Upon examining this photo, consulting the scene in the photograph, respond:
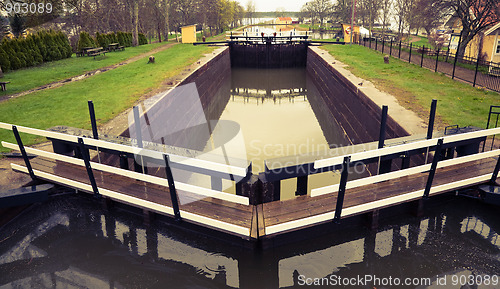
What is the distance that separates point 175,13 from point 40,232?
66.4 meters

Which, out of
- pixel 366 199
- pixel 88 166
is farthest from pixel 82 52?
pixel 366 199

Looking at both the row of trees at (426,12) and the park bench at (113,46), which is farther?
the park bench at (113,46)

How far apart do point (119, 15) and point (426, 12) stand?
39965 mm

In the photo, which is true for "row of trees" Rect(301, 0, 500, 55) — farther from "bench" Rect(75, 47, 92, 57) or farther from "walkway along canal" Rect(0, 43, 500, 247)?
"bench" Rect(75, 47, 92, 57)

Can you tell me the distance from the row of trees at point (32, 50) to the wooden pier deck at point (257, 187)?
1654 centimetres

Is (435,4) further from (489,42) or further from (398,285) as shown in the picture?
(398,285)

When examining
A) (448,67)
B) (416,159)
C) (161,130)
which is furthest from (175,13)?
(416,159)

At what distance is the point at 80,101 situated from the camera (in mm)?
11969

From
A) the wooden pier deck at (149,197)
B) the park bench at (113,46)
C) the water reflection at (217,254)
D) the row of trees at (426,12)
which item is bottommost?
the water reflection at (217,254)

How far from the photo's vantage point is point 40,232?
238 inches

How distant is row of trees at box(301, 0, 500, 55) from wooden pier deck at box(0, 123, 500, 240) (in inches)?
873

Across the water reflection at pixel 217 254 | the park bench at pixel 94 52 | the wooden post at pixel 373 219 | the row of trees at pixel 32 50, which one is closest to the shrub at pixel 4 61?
the row of trees at pixel 32 50

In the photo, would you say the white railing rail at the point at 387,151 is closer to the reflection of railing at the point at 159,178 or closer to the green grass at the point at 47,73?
the reflection of railing at the point at 159,178

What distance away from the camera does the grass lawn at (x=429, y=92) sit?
33.4ft
